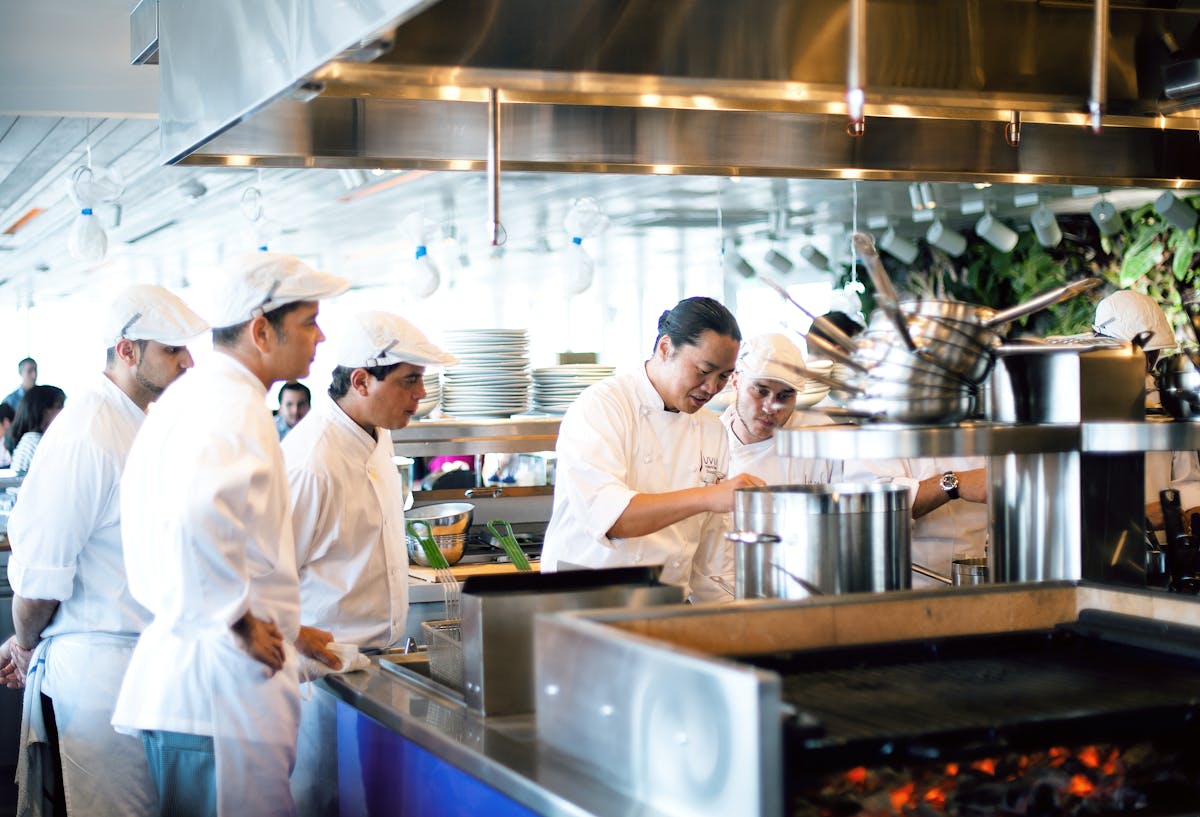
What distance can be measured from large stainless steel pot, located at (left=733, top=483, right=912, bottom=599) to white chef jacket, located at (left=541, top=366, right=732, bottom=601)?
0.89 metres

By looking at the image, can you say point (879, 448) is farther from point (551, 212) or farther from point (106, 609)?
point (551, 212)

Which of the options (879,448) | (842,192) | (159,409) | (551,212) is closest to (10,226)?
(551,212)

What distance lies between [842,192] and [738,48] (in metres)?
5.31

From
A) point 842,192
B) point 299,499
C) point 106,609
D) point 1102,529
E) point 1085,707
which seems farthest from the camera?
point 842,192

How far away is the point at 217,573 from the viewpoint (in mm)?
2303

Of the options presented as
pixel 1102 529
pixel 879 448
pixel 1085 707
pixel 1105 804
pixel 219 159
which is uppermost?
pixel 219 159

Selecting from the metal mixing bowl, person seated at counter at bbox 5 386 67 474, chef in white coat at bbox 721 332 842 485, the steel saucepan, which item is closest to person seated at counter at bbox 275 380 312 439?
person seated at counter at bbox 5 386 67 474

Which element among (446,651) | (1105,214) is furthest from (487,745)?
(1105,214)

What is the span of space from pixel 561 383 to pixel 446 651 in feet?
8.41

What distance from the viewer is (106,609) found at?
3107 millimetres

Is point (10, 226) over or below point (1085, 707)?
over

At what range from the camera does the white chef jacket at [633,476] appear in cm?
317

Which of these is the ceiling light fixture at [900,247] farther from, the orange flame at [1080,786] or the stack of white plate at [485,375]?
the orange flame at [1080,786]

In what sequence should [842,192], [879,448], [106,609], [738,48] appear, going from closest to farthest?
[879,448], [738,48], [106,609], [842,192]
